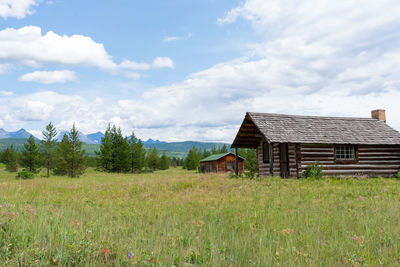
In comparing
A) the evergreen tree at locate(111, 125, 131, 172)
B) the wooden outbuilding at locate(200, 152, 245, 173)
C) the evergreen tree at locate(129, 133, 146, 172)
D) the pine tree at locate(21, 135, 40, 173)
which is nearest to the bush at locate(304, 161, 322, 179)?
the wooden outbuilding at locate(200, 152, 245, 173)

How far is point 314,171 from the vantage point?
20.6m

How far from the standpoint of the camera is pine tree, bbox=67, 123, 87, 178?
4119 centimetres

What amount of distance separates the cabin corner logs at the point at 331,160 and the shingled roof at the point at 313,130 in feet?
2.62

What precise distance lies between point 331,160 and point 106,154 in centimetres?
3975

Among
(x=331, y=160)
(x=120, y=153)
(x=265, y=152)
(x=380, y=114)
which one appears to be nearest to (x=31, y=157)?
(x=120, y=153)

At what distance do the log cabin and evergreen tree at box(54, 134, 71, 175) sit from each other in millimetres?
→ 27879

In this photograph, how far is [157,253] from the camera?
437 cm

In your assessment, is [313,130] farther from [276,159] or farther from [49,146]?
[49,146]

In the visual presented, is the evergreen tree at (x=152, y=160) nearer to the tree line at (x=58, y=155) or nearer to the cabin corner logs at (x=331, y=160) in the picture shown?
the tree line at (x=58, y=155)

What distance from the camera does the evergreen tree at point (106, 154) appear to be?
2019 inches

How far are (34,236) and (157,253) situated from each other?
2263 mm

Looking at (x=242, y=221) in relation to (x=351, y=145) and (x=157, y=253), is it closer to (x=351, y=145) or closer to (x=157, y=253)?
→ (x=157, y=253)

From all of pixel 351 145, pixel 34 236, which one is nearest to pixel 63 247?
pixel 34 236

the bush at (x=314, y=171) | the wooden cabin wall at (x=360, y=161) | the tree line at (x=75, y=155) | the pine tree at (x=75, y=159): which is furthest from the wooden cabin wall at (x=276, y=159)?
the pine tree at (x=75, y=159)
